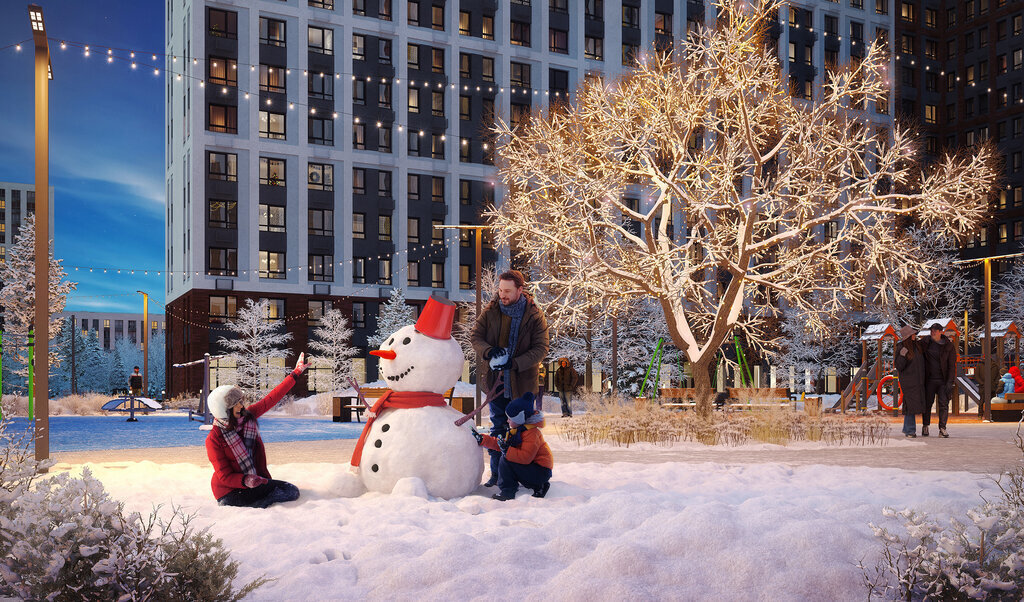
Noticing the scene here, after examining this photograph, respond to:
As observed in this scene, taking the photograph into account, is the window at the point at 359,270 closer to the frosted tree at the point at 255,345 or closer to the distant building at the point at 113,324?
the frosted tree at the point at 255,345

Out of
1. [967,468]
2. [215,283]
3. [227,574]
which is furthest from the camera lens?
[215,283]

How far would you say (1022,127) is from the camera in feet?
200

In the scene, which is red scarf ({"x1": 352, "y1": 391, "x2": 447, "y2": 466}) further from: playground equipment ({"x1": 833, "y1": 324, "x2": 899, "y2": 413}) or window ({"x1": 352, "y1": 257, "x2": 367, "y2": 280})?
Answer: window ({"x1": 352, "y1": 257, "x2": 367, "y2": 280})

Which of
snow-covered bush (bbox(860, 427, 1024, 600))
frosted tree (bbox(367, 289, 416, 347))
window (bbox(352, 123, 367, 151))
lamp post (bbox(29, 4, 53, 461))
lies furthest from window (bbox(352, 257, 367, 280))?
snow-covered bush (bbox(860, 427, 1024, 600))

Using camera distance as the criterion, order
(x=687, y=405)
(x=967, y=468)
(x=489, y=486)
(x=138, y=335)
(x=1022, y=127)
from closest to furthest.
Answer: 1. (x=489, y=486)
2. (x=967, y=468)
3. (x=687, y=405)
4. (x=1022, y=127)
5. (x=138, y=335)

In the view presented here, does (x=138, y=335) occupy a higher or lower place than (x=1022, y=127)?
lower

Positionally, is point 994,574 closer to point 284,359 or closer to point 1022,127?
A: point 284,359

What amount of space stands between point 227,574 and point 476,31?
48.4 meters

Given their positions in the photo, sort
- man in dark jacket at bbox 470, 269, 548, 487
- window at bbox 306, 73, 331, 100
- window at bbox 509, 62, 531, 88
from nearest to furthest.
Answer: man in dark jacket at bbox 470, 269, 548, 487 → window at bbox 306, 73, 331, 100 → window at bbox 509, 62, 531, 88

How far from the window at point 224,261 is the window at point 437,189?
11.2 m

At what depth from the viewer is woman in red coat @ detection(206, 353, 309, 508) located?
649 centimetres

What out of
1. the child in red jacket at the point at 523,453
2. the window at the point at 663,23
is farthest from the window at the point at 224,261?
the child in red jacket at the point at 523,453

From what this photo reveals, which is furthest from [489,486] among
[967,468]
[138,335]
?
[138,335]

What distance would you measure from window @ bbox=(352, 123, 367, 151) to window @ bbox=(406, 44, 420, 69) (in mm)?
4531
